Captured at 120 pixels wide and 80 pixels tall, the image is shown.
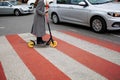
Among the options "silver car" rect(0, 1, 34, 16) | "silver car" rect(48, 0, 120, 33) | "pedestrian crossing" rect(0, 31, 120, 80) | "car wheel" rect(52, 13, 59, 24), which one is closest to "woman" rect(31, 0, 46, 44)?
"pedestrian crossing" rect(0, 31, 120, 80)

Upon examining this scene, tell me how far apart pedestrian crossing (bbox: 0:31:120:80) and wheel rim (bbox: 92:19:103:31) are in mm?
1197

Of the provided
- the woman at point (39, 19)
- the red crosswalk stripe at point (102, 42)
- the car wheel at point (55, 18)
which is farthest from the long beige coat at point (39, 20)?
the car wheel at point (55, 18)

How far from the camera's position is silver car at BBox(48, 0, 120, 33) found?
9.37 m

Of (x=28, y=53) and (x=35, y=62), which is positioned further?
(x=28, y=53)

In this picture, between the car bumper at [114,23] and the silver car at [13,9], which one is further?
the silver car at [13,9]

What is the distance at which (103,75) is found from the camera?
514 cm

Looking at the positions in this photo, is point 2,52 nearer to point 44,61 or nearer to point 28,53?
point 28,53

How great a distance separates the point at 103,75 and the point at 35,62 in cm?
202

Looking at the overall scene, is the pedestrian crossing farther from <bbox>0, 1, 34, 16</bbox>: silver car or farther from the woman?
<bbox>0, 1, 34, 16</bbox>: silver car

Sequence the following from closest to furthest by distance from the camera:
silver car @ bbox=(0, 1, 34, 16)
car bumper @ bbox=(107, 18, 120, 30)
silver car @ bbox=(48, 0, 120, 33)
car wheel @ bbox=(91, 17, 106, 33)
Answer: car bumper @ bbox=(107, 18, 120, 30) → silver car @ bbox=(48, 0, 120, 33) → car wheel @ bbox=(91, 17, 106, 33) → silver car @ bbox=(0, 1, 34, 16)

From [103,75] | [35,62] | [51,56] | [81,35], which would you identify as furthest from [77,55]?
[81,35]

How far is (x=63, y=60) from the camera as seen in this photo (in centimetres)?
635

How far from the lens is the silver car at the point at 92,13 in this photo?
9.37m

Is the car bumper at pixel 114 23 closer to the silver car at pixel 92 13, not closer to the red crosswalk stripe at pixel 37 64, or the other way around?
the silver car at pixel 92 13
